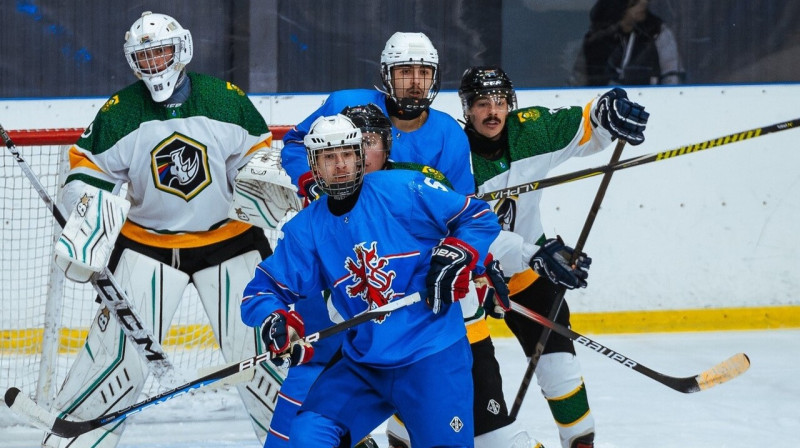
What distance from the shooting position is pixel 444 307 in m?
2.76

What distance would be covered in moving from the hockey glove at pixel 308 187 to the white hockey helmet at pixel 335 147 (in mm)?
463

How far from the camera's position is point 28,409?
3.33 meters

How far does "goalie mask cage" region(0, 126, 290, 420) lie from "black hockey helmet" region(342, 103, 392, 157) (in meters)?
1.21

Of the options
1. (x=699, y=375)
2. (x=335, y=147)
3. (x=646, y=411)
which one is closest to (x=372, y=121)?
(x=335, y=147)

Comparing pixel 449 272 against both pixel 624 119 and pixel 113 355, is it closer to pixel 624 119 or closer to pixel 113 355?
pixel 624 119

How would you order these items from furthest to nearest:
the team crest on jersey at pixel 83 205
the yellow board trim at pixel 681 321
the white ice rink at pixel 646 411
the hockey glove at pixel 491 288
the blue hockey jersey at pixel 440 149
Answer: the yellow board trim at pixel 681 321 < the white ice rink at pixel 646 411 < the team crest on jersey at pixel 83 205 < the blue hockey jersey at pixel 440 149 < the hockey glove at pixel 491 288

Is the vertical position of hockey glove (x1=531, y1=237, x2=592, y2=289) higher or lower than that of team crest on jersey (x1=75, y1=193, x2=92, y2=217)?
lower

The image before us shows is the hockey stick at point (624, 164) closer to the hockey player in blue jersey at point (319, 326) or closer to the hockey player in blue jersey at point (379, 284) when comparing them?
the hockey player in blue jersey at point (319, 326)

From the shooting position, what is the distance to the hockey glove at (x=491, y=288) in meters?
2.89

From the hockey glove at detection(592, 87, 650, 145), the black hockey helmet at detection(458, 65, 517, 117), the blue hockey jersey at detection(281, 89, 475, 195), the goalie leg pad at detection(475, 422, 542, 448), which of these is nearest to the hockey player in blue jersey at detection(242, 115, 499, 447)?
the goalie leg pad at detection(475, 422, 542, 448)

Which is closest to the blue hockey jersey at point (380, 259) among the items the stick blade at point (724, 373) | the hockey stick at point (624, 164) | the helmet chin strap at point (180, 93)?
the hockey stick at point (624, 164)

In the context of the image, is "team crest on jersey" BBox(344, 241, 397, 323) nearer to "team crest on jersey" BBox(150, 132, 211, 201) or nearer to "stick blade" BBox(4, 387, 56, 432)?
"team crest on jersey" BBox(150, 132, 211, 201)

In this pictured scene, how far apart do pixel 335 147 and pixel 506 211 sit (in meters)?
0.89

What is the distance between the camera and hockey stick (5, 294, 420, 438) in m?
2.71
